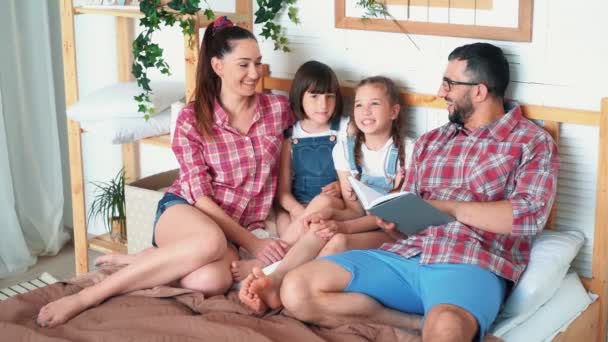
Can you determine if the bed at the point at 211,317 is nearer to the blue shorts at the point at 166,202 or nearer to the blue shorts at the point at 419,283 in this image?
the blue shorts at the point at 419,283

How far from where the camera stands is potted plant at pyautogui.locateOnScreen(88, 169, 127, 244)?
344 cm

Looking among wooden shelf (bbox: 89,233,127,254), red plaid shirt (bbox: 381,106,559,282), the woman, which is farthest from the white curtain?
red plaid shirt (bbox: 381,106,559,282)

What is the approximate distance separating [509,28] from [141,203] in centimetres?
133

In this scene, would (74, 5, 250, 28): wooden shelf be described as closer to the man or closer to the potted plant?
the potted plant

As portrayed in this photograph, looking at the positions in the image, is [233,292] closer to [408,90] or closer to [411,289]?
[411,289]

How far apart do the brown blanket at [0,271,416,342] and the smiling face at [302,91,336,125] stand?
0.62 meters

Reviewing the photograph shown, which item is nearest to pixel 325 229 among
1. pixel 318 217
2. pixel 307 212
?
pixel 318 217

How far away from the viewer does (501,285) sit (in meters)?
2.30

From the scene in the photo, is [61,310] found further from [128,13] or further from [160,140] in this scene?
[128,13]

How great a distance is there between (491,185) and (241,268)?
0.75 meters

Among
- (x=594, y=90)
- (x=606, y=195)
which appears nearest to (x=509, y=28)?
(x=594, y=90)

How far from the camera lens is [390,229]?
8.39ft

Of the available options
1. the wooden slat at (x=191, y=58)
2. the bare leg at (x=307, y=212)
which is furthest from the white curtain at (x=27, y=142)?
the bare leg at (x=307, y=212)

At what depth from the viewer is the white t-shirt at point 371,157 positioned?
107 inches
